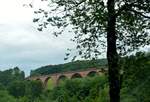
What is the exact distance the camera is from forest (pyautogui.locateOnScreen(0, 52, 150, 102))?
693 inches

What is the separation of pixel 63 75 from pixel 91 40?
5003 inches

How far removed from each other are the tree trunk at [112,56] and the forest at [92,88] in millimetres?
263

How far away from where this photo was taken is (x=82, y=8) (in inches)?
687

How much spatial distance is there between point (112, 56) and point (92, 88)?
8448 cm

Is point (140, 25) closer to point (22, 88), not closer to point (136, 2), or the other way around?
point (136, 2)

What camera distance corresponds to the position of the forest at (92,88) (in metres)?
17.6

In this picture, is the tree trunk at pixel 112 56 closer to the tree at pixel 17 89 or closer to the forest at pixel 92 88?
the forest at pixel 92 88

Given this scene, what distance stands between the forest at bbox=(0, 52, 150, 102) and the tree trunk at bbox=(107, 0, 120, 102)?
0.26 m

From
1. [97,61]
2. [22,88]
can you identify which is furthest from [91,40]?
[22,88]

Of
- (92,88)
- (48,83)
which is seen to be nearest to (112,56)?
(92,88)

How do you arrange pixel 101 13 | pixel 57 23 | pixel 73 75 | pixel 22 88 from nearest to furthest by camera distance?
1. pixel 101 13
2. pixel 57 23
3. pixel 73 75
4. pixel 22 88

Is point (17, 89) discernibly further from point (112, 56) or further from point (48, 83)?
point (112, 56)

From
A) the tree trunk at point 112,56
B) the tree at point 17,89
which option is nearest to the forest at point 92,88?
the tree at point 17,89

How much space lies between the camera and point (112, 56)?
16969mm
